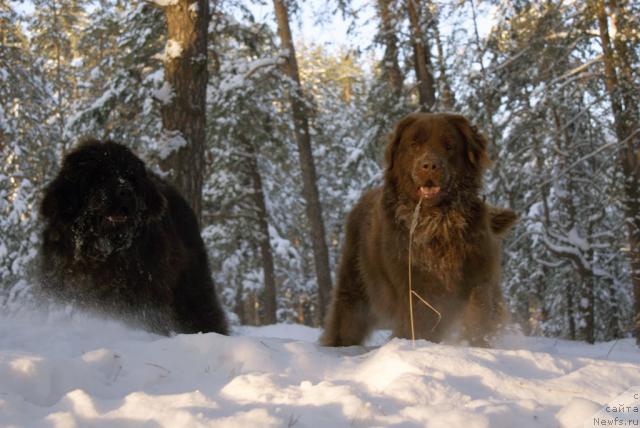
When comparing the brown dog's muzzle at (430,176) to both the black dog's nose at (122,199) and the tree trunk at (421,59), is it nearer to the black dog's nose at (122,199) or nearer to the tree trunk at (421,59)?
the black dog's nose at (122,199)

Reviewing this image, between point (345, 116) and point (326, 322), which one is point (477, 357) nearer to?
point (326, 322)

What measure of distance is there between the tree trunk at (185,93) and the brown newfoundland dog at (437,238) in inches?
150

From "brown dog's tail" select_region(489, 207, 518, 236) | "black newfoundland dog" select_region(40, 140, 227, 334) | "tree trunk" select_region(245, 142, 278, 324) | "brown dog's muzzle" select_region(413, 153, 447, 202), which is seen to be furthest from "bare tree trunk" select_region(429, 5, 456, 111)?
"black newfoundland dog" select_region(40, 140, 227, 334)

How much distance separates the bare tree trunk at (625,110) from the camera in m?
10.2

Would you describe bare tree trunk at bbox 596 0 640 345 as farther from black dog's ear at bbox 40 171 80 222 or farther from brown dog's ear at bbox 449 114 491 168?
black dog's ear at bbox 40 171 80 222

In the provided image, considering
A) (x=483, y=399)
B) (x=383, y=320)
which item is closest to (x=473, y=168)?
(x=383, y=320)

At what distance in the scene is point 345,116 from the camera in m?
33.8

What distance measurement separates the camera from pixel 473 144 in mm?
4977

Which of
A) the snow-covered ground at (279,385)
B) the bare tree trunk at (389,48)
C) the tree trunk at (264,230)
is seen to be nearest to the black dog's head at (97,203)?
the snow-covered ground at (279,385)

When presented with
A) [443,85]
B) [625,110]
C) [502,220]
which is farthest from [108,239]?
[443,85]

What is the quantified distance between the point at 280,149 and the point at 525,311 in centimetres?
1338

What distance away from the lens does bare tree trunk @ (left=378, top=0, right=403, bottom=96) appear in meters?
14.9

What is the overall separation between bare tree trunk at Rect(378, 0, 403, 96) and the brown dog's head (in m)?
10.3

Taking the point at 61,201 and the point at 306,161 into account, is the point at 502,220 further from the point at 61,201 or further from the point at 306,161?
the point at 306,161
